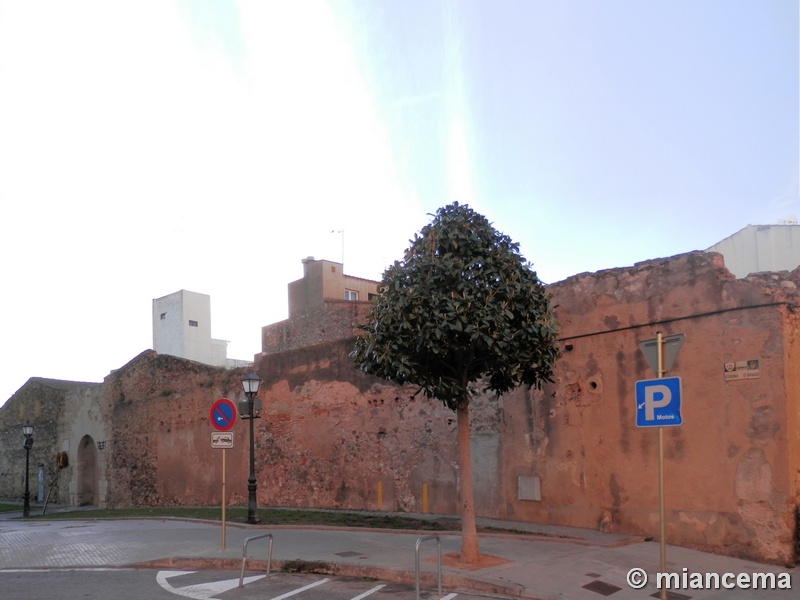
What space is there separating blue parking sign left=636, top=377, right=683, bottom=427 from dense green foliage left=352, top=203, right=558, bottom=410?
7.39 feet

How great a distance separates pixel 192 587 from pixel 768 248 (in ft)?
66.1

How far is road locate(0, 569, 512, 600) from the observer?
347 inches

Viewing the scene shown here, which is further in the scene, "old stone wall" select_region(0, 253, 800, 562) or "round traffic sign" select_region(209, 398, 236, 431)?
"round traffic sign" select_region(209, 398, 236, 431)

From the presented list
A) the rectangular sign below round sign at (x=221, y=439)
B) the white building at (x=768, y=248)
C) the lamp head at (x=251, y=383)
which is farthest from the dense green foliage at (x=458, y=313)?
the white building at (x=768, y=248)

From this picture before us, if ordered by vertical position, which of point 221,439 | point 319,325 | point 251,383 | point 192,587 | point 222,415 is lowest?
point 192,587

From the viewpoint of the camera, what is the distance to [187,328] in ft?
159

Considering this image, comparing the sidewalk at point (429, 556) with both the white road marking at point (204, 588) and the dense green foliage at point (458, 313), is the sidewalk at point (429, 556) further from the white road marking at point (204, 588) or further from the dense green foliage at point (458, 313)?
the dense green foliage at point (458, 313)

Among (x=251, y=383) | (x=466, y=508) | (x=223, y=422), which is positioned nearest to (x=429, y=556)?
(x=466, y=508)

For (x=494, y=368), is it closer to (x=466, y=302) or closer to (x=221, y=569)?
(x=466, y=302)

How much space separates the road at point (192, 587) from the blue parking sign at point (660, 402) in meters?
2.77

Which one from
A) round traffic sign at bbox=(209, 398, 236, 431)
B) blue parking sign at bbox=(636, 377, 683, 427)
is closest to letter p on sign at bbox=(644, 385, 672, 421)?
blue parking sign at bbox=(636, 377, 683, 427)

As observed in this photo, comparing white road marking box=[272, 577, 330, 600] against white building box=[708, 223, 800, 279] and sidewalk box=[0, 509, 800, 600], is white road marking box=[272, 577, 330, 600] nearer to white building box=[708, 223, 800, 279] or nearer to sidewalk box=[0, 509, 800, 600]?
sidewalk box=[0, 509, 800, 600]

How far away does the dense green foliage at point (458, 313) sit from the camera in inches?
386

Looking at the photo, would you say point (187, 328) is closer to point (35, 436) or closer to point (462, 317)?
point (35, 436)
